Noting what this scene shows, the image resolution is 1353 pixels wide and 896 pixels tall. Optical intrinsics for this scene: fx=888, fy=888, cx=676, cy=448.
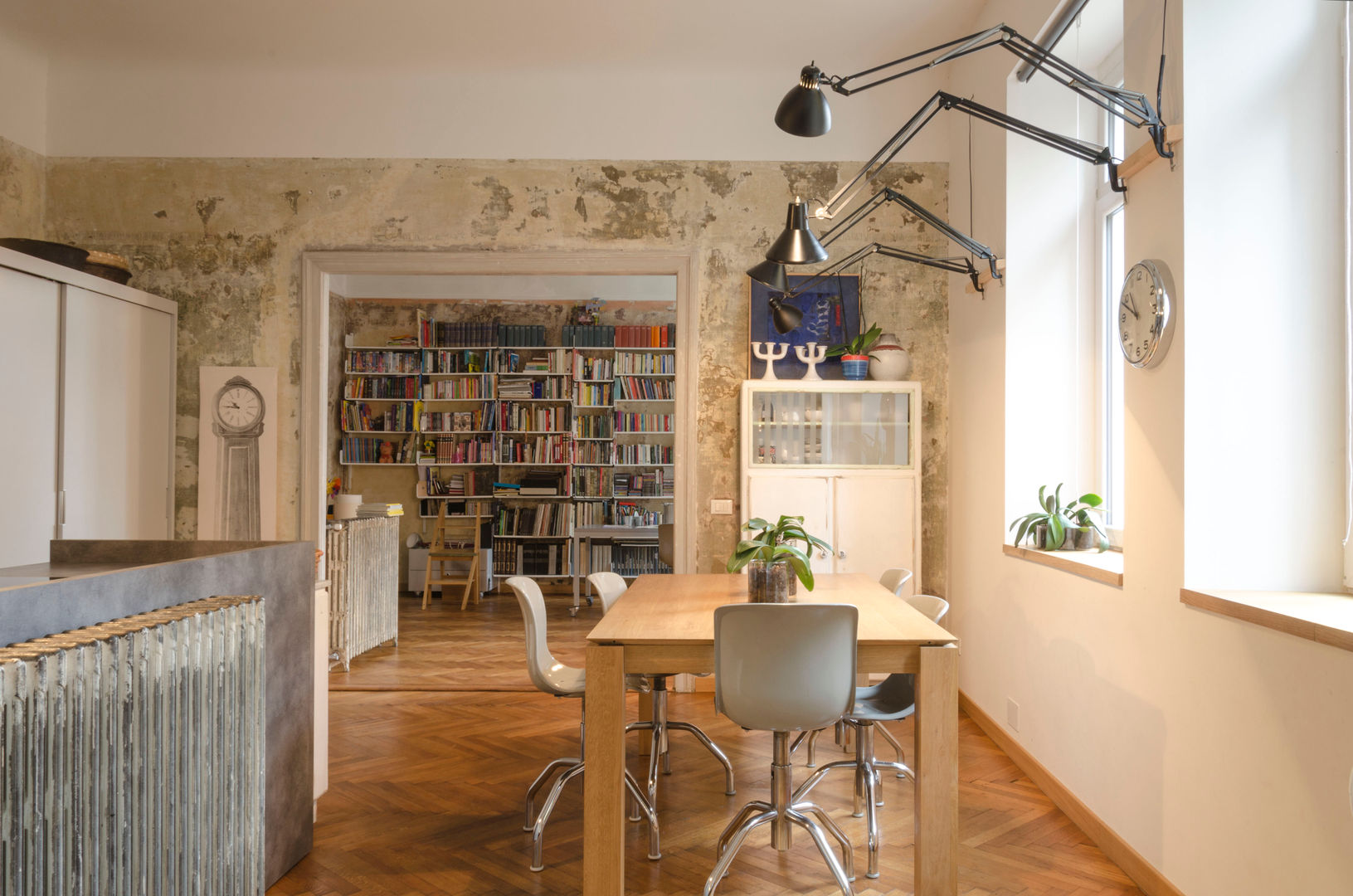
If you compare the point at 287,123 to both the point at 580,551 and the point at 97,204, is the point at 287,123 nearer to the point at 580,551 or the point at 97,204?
the point at 97,204

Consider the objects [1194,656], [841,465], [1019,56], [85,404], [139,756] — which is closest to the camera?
[139,756]

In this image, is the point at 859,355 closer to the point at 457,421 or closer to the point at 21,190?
the point at 21,190

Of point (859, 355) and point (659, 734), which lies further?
point (859, 355)

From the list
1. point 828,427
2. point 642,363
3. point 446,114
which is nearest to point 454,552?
point 642,363

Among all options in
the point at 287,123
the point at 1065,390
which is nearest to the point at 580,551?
the point at 287,123

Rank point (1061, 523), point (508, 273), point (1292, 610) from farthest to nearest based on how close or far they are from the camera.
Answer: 1. point (508, 273)
2. point (1061, 523)
3. point (1292, 610)

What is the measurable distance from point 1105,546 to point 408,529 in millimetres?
7710

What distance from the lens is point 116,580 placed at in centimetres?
215

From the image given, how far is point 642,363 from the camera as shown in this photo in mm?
9602

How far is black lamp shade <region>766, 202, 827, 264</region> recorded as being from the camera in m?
3.55

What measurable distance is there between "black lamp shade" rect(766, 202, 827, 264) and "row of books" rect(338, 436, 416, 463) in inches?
272

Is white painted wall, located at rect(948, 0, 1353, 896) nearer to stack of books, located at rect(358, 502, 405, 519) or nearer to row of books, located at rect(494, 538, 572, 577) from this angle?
stack of books, located at rect(358, 502, 405, 519)

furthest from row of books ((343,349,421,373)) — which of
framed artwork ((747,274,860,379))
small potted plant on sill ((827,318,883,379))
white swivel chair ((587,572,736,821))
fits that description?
white swivel chair ((587,572,736,821))

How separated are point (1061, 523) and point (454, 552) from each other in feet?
22.3
